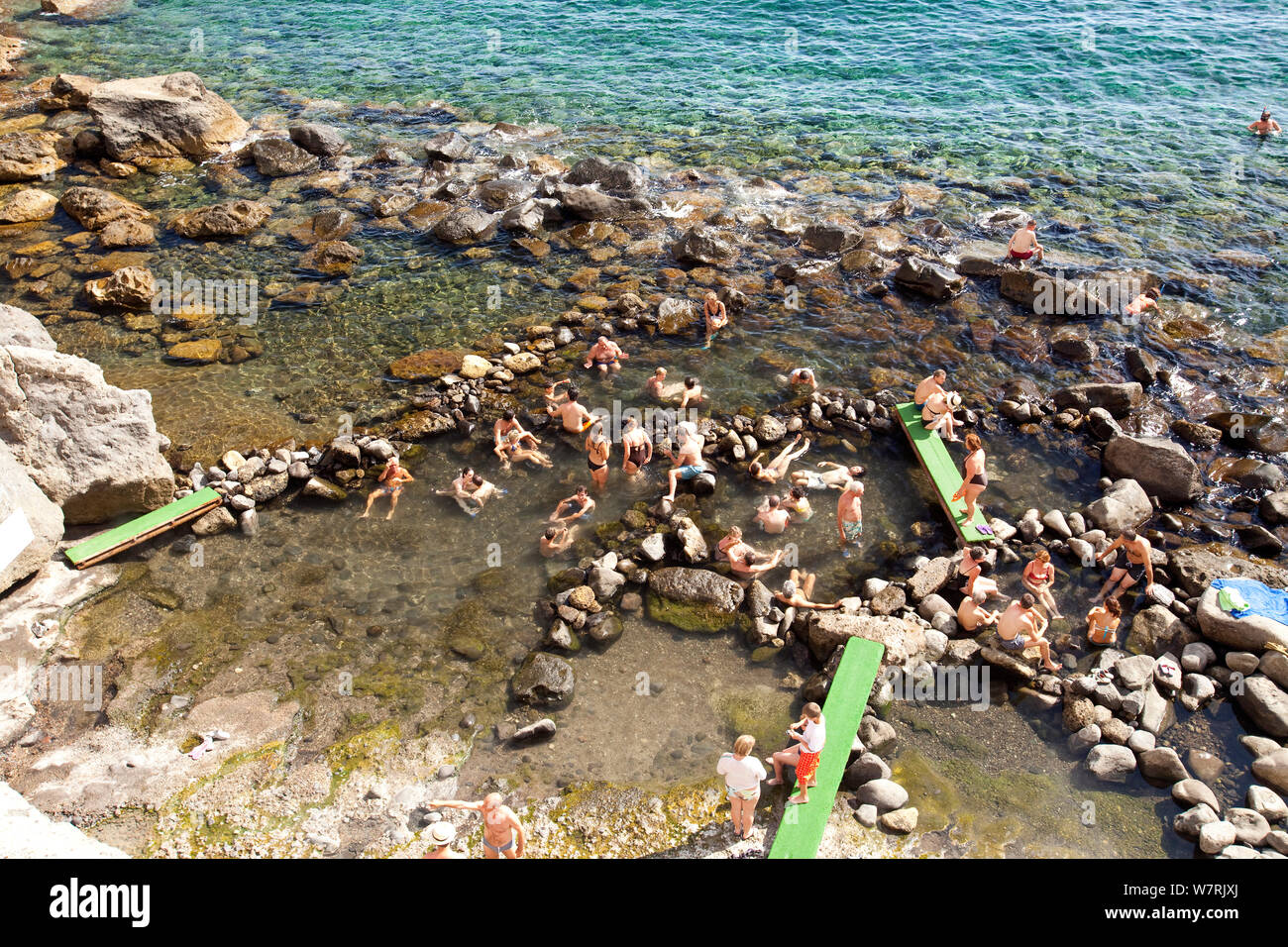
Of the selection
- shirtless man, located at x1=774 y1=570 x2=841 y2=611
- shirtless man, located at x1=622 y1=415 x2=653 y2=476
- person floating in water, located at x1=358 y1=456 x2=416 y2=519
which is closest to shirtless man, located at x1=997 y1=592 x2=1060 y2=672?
shirtless man, located at x1=774 y1=570 x2=841 y2=611

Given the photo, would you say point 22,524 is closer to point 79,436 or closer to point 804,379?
point 79,436

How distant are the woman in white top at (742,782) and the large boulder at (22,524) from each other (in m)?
11.4

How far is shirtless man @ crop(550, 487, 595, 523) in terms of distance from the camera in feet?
50.0

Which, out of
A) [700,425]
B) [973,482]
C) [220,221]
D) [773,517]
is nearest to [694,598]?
[773,517]

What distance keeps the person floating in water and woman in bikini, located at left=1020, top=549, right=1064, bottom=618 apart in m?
11.6

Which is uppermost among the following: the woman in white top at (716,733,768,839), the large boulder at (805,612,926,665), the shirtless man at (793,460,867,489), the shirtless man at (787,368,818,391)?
the shirtless man at (787,368,818,391)

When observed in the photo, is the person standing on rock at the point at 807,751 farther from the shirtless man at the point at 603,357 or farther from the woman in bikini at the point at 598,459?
the shirtless man at the point at 603,357

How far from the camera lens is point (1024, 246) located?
22328mm

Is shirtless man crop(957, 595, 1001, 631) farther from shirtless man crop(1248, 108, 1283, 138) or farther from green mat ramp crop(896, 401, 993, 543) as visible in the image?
shirtless man crop(1248, 108, 1283, 138)

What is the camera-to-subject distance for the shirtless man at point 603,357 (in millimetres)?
18859

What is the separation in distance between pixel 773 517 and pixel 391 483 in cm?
746

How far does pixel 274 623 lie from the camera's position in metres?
13.2

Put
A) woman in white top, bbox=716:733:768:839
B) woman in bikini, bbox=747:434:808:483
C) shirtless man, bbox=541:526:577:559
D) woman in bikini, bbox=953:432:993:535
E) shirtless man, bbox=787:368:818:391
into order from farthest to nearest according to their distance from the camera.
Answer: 1. shirtless man, bbox=787:368:818:391
2. woman in bikini, bbox=747:434:808:483
3. woman in bikini, bbox=953:432:993:535
4. shirtless man, bbox=541:526:577:559
5. woman in white top, bbox=716:733:768:839

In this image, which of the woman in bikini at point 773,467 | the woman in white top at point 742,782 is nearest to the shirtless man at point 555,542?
the woman in bikini at point 773,467
